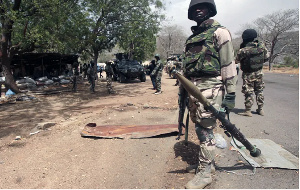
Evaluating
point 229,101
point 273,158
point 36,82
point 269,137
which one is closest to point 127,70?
point 36,82

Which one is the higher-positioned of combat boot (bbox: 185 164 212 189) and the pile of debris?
the pile of debris

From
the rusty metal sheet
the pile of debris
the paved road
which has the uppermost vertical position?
the pile of debris

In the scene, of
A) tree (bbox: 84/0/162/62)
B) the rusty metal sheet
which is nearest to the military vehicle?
tree (bbox: 84/0/162/62)

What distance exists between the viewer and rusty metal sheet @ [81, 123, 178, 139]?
12.7ft

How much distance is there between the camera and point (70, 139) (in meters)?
3.91

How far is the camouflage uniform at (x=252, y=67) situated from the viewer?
16.5ft

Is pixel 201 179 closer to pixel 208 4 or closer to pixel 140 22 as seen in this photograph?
pixel 208 4

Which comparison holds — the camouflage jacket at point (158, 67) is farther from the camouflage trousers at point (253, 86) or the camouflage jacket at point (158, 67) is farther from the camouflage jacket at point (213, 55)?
the camouflage jacket at point (213, 55)

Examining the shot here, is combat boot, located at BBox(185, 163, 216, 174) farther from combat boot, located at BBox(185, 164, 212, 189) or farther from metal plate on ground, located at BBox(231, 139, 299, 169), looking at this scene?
metal plate on ground, located at BBox(231, 139, 299, 169)

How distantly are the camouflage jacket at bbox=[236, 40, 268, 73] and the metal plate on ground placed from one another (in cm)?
216

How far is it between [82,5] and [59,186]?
401 inches

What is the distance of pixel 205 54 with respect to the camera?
8.18ft

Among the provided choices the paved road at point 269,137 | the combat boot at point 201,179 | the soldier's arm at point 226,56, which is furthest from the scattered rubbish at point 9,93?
the soldier's arm at point 226,56

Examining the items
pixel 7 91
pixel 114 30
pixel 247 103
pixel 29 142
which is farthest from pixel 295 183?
pixel 114 30
